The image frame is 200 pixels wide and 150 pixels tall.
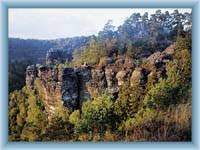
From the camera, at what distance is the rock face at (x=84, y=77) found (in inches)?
296

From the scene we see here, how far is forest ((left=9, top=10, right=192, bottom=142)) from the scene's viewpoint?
294 inches

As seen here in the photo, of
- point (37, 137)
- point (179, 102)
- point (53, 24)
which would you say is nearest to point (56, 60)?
point (53, 24)

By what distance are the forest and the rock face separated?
11mm

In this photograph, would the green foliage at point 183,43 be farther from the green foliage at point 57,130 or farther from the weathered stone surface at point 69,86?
the green foliage at point 57,130

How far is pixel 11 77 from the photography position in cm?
739

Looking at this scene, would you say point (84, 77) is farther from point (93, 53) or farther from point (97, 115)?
point (97, 115)

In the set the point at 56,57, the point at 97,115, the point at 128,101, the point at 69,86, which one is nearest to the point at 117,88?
the point at 128,101

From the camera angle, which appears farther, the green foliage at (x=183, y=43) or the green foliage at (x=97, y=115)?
the green foliage at (x=97, y=115)

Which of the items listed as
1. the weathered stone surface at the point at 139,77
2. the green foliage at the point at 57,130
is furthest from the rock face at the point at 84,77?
the green foliage at the point at 57,130

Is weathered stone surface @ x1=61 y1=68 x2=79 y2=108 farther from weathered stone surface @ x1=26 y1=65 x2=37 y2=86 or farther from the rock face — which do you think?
weathered stone surface @ x1=26 y1=65 x2=37 y2=86

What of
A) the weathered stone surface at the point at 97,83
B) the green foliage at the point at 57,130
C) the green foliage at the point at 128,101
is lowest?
the green foliage at the point at 57,130

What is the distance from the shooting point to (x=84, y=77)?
7.54 m

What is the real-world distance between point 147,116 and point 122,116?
28 centimetres

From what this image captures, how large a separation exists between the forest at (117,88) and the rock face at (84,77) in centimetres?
1
